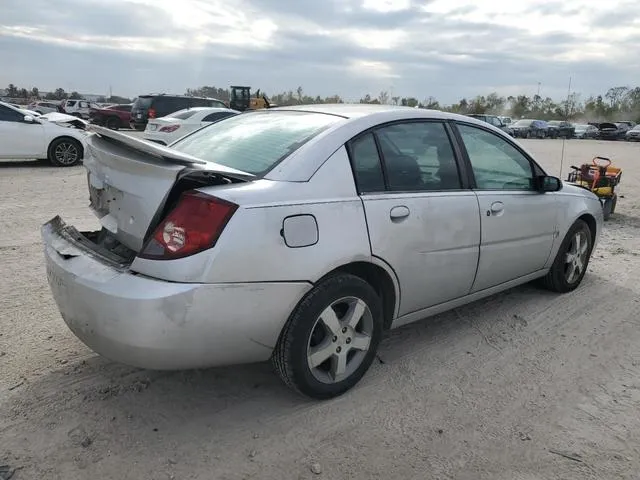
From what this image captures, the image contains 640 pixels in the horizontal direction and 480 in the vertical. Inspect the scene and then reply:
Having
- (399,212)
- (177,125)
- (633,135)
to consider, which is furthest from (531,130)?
(399,212)

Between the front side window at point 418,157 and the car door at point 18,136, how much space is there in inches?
A: 427

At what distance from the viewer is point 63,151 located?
1226 cm

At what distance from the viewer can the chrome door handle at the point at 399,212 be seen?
10.1 feet

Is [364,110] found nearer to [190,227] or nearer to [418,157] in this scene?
[418,157]

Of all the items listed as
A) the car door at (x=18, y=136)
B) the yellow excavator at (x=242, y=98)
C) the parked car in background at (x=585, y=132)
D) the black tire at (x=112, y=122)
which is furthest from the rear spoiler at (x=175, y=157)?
the parked car in background at (x=585, y=132)

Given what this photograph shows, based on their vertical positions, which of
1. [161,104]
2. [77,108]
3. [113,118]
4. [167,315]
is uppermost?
[77,108]

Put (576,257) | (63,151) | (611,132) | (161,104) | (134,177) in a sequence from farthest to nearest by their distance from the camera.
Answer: (611,132), (161,104), (63,151), (576,257), (134,177)

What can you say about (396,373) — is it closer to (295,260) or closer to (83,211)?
(295,260)

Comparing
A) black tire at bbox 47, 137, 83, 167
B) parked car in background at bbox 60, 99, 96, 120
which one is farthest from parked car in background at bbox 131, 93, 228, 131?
parked car in background at bbox 60, 99, 96, 120

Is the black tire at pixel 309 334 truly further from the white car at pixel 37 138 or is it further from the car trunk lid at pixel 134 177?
the white car at pixel 37 138

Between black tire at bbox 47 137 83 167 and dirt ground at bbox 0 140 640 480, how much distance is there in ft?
29.5

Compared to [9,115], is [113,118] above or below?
above

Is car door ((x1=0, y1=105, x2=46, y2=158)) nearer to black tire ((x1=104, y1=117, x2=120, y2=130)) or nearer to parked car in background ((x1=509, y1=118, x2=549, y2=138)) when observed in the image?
black tire ((x1=104, y1=117, x2=120, y2=130))

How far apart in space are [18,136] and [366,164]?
11.0 m
